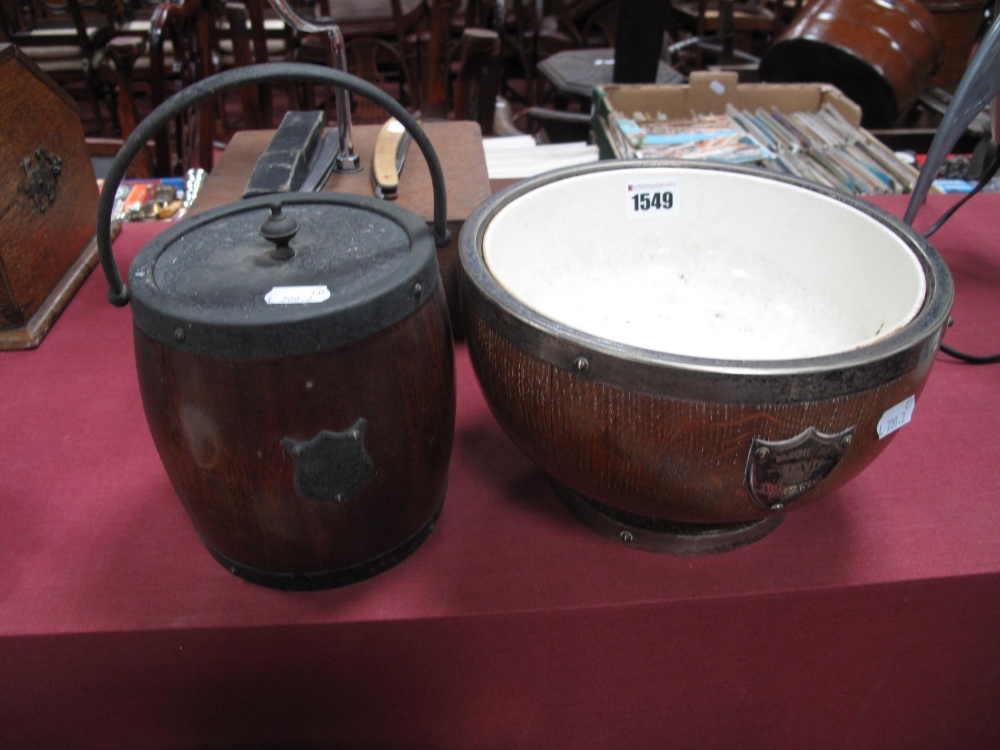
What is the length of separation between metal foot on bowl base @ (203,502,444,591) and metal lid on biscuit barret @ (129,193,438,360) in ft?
0.76

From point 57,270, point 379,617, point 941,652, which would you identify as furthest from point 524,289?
point 57,270

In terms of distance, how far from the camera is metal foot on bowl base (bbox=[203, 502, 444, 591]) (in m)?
0.67

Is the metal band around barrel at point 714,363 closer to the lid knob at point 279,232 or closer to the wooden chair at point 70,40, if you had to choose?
the lid knob at point 279,232

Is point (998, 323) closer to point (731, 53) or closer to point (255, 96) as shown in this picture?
point (255, 96)

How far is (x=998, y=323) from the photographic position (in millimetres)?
1075

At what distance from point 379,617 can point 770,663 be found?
37 centimetres

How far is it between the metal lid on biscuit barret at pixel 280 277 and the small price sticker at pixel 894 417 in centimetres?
36

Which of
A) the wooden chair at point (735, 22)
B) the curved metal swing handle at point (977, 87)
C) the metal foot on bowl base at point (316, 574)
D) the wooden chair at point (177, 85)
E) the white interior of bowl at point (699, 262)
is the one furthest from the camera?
the wooden chair at point (735, 22)

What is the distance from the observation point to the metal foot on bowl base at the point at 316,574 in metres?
0.67

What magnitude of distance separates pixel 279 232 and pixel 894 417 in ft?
1.61

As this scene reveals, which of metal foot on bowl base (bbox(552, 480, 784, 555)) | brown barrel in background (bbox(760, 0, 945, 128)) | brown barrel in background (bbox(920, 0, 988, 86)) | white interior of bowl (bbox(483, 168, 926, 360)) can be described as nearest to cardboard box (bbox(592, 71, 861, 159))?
brown barrel in background (bbox(760, 0, 945, 128))

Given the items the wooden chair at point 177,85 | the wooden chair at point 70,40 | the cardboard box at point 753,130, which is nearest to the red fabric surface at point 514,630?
the cardboard box at point 753,130

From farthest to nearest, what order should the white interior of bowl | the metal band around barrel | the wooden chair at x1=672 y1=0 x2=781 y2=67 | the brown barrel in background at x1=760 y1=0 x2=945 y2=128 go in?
the wooden chair at x1=672 y1=0 x2=781 y2=67 < the brown barrel in background at x1=760 y1=0 x2=945 y2=128 < the white interior of bowl < the metal band around barrel

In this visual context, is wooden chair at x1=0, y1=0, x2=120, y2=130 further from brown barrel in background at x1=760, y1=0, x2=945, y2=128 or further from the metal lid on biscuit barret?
the metal lid on biscuit barret
